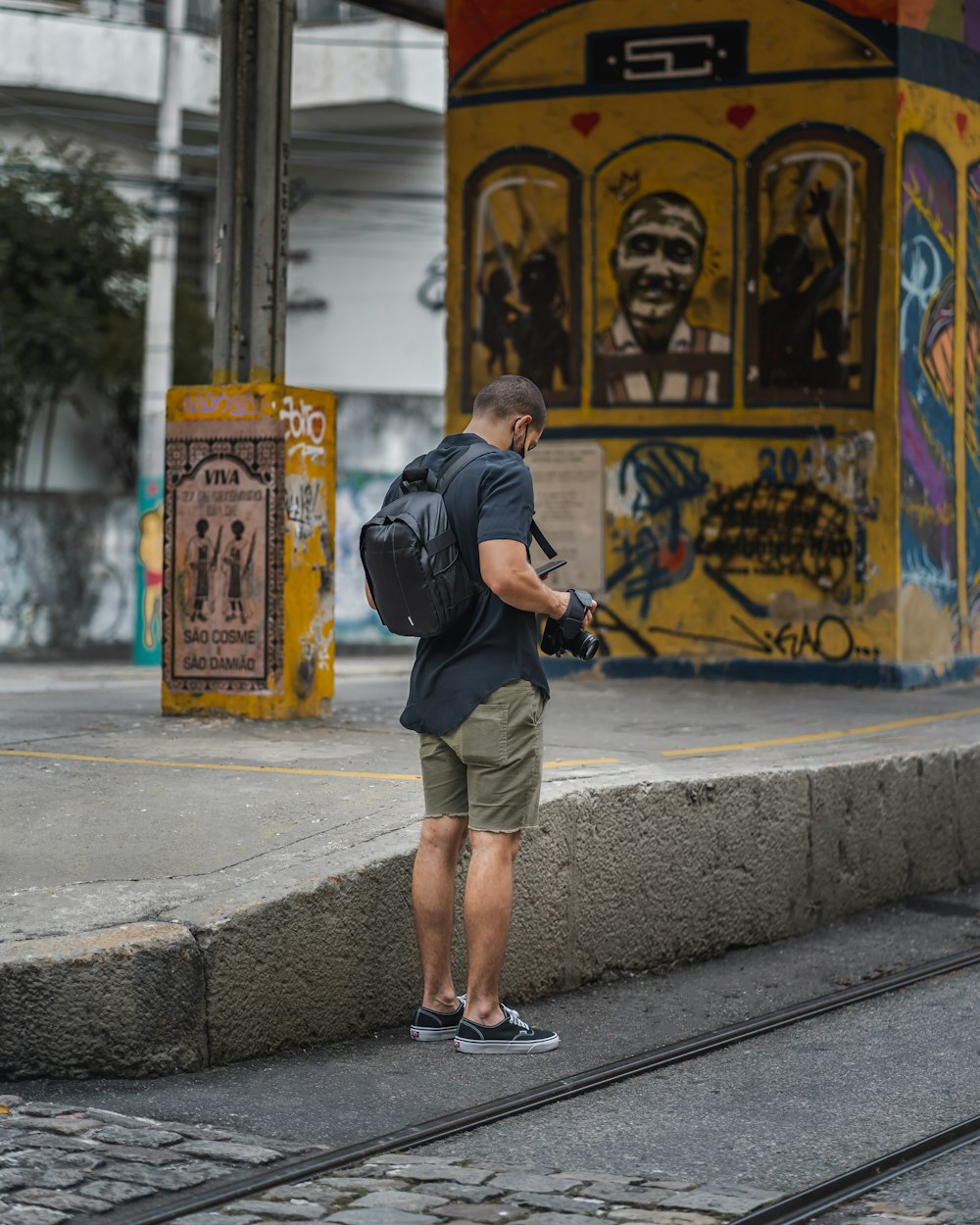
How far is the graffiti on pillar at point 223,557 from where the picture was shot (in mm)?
8953

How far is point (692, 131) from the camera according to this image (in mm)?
11844

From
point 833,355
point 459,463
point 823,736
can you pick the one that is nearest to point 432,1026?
point 459,463

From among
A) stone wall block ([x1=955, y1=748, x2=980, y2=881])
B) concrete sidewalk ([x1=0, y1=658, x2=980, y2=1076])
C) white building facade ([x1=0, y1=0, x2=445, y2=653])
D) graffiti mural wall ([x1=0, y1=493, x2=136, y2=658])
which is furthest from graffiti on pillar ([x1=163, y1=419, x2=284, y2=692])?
white building facade ([x1=0, y1=0, x2=445, y2=653])

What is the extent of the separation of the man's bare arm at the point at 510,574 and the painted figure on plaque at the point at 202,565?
3.98m

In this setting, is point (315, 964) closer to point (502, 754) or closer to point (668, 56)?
point (502, 754)

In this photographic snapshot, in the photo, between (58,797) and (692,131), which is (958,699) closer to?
(692,131)

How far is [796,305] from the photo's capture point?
38.3 ft

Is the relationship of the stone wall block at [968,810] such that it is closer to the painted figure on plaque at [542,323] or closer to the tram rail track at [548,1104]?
the tram rail track at [548,1104]

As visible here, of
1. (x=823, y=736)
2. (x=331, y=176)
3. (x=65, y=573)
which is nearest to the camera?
(x=823, y=736)

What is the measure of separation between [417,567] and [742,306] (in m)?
6.97

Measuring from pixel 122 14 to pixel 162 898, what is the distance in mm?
28246

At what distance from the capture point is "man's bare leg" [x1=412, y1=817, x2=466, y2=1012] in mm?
5516

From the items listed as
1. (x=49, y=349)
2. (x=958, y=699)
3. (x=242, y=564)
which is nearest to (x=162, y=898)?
(x=242, y=564)

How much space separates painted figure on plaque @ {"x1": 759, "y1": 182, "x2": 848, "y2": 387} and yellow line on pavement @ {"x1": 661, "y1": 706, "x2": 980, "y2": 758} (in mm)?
2463
